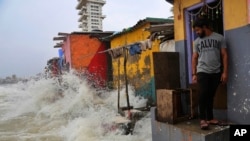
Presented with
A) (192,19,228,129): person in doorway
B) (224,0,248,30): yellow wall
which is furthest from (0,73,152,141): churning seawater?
(224,0,248,30): yellow wall

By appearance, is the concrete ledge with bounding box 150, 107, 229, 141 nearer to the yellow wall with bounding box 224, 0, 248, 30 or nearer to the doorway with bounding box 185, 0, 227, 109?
the doorway with bounding box 185, 0, 227, 109

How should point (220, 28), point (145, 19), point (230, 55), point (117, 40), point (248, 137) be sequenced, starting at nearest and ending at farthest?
point (248, 137)
point (230, 55)
point (220, 28)
point (145, 19)
point (117, 40)

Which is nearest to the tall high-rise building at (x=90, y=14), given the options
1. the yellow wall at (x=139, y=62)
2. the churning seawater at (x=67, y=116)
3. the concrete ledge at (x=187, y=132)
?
the churning seawater at (x=67, y=116)

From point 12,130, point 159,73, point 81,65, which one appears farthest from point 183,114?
point 81,65

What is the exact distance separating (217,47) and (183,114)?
5.72 feet

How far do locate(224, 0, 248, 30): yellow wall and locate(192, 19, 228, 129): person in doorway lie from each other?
423 mm

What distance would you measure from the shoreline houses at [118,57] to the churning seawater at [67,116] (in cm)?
97

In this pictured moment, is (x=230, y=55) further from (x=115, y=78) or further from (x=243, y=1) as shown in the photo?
(x=115, y=78)

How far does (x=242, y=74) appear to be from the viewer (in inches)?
181

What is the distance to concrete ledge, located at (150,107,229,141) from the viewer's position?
13.9 feet

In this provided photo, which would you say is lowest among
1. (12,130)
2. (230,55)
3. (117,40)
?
(12,130)

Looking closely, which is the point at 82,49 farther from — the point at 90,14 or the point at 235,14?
the point at 90,14

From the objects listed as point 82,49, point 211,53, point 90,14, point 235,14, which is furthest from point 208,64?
point 90,14

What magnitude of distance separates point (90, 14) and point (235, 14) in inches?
Result: 2599
